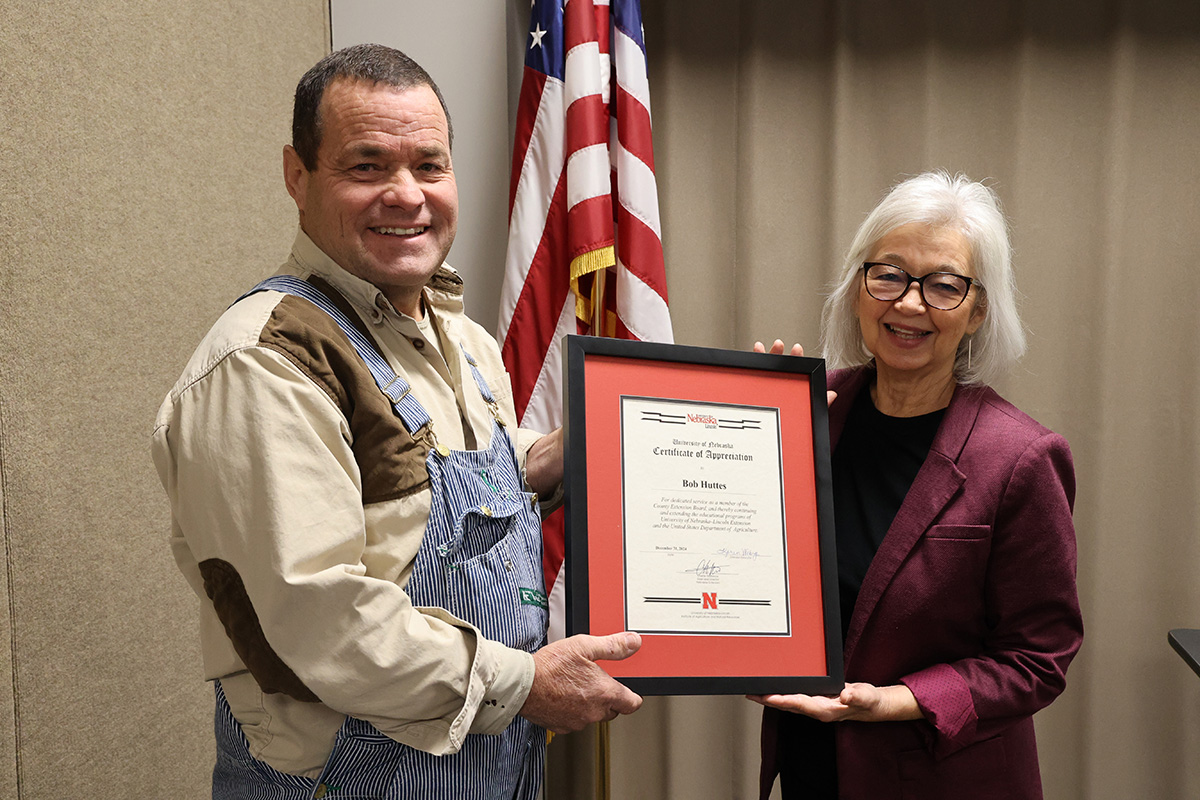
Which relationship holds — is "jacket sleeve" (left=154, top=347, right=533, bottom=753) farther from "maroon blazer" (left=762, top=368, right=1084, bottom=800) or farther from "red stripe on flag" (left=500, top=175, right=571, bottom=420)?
"red stripe on flag" (left=500, top=175, right=571, bottom=420)

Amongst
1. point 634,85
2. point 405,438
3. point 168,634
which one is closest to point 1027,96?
point 634,85

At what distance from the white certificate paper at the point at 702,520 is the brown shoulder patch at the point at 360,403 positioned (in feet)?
1.27

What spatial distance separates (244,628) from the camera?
106cm

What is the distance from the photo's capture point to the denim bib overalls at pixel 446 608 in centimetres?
113

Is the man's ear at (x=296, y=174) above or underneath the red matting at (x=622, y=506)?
above

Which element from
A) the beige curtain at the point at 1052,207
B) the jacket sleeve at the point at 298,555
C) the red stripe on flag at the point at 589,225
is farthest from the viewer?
the beige curtain at the point at 1052,207

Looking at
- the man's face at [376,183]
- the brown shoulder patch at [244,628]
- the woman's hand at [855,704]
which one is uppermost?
the man's face at [376,183]

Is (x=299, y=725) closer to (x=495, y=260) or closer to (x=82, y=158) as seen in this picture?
(x=82, y=158)

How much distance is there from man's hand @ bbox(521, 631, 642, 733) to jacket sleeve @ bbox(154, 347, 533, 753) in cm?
12

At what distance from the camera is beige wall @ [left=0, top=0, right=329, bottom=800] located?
54.8 inches

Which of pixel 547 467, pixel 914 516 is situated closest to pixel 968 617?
pixel 914 516

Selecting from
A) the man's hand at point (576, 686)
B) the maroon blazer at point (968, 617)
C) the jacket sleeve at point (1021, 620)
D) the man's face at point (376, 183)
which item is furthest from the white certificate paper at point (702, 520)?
the man's face at point (376, 183)
